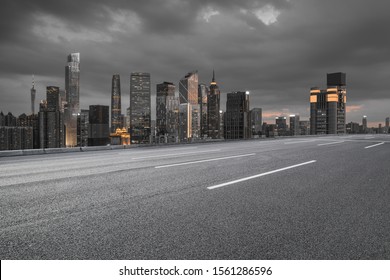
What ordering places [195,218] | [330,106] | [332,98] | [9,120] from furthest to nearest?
[330,106]
[332,98]
[9,120]
[195,218]

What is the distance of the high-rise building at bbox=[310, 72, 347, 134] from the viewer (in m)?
159

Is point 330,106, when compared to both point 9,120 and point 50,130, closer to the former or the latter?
point 50,130

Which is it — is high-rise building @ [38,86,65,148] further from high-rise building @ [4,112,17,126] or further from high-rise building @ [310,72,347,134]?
high-rise building @ [310,72,347,134]

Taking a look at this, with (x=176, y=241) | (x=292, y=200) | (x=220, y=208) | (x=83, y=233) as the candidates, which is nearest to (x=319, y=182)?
(x=292, y=200)

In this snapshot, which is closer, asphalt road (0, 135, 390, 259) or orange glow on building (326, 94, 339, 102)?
asphalt road (0, 135, 390, 259)

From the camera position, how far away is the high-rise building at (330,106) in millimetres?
158925

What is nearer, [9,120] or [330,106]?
[9,120]

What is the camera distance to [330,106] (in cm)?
16512

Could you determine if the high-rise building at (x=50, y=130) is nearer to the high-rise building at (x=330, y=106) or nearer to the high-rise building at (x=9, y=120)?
the high-rise building at (x=9, y=120)

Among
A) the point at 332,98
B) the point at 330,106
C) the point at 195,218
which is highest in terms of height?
the point at 332,98

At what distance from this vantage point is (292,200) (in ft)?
15.4

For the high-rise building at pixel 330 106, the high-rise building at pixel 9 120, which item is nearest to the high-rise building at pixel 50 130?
the high-rise building at pixel 9 120

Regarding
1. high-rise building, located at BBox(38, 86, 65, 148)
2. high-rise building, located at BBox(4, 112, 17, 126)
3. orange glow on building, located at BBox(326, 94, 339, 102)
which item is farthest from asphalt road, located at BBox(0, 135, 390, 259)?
orange glow on building, located at BBox(326, 94, 339, 102)

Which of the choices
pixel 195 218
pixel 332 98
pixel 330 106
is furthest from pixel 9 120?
pixel 332 98
